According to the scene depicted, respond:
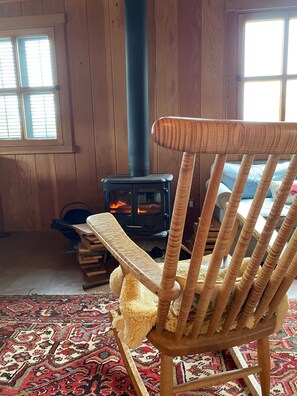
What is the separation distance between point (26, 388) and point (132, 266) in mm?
865

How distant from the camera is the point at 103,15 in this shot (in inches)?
117

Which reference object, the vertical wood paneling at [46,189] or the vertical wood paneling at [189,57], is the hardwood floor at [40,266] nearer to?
the vertical wood paneling at [46,189]

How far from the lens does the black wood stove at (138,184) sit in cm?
258

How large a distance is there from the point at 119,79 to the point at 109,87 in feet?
0.40

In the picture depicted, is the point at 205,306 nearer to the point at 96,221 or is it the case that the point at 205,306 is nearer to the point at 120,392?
the point at 96,221

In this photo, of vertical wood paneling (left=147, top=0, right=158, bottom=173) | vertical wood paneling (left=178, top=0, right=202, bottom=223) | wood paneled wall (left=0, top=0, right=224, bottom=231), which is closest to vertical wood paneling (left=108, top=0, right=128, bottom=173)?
wood paneled wall (left=0, top=0, right=224, bottom=231)

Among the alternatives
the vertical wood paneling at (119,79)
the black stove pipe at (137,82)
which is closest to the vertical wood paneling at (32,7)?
the vertical wood paneling at (119,79)

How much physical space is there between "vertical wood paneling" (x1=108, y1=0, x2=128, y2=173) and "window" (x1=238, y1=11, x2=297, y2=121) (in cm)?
110

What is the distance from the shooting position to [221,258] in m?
0.73

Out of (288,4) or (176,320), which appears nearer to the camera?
(176,320)

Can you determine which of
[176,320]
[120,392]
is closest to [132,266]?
[176,320]

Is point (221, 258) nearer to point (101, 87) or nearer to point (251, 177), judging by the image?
point (251, 177)

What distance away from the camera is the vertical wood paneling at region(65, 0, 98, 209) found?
2998mm

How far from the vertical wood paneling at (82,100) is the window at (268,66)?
146 centimetres
